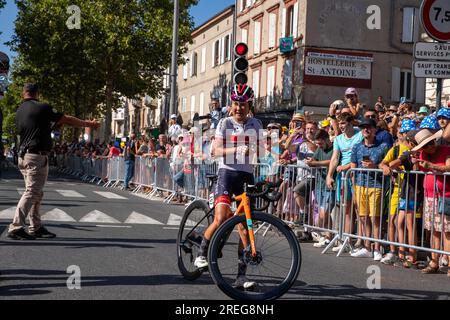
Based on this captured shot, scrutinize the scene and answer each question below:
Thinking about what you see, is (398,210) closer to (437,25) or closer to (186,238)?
(437,25)

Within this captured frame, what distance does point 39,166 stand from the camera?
9.97 metres

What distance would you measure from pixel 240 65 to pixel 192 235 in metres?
6.57

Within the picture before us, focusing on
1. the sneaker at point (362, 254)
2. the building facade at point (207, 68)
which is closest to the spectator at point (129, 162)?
the sneaker at point (362, 254)

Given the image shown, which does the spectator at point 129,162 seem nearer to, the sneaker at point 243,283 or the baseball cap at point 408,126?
the baseball cap at point 408,126

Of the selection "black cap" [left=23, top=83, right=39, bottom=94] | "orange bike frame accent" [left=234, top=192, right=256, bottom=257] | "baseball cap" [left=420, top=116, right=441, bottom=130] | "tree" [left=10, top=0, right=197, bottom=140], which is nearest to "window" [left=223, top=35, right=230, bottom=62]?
"tree" [left=10, top=0, right=197, bottom=140]

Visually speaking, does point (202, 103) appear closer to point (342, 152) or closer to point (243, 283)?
point (342, 152)

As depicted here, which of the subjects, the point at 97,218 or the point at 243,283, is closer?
the point at 243,283

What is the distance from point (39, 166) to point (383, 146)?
15.3ft

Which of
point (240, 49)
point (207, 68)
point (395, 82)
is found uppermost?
point (207, 68)

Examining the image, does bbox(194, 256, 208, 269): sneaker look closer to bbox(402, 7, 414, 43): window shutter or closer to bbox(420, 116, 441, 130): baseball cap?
bbox(420, 116, 441, 130): baseball cap

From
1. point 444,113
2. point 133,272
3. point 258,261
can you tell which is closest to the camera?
point 258,261

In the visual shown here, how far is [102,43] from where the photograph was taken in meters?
47.3

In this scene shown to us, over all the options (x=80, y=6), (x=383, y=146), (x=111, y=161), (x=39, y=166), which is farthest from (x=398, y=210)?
(x=80, y=6)

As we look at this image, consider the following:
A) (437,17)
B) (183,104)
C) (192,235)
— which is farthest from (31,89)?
(183,104)
